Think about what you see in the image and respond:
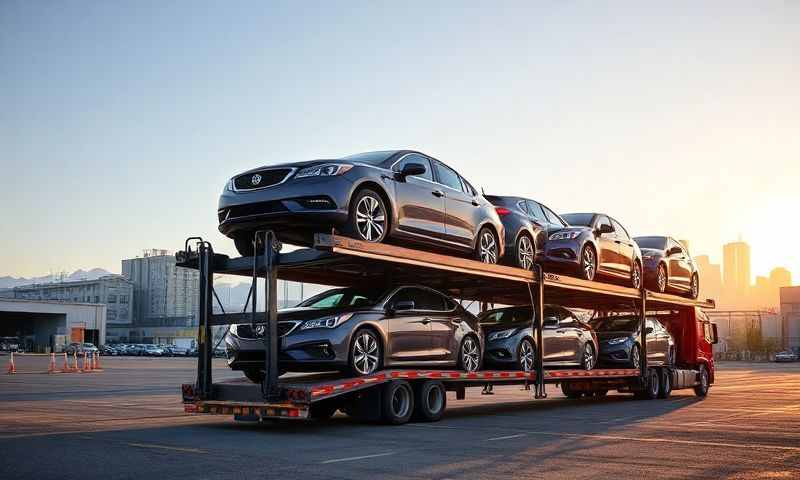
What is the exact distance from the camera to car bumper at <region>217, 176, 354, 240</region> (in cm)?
1009

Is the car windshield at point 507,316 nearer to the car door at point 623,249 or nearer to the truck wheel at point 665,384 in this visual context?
the car door at point 623,249

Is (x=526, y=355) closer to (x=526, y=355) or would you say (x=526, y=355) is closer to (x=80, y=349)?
(x=526, y=355)

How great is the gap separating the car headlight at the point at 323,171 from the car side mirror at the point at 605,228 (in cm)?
839

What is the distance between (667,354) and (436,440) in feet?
39.5

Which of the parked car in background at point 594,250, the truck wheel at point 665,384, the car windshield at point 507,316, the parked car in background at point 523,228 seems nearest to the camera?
the parked car in background at point 523,228

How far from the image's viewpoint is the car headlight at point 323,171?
10.2 m

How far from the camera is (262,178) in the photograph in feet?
34.7

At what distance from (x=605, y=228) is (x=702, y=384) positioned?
6.65 metres

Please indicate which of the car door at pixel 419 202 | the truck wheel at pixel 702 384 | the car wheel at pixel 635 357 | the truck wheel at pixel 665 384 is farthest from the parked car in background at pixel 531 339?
the truck wheel at pixel 702 384

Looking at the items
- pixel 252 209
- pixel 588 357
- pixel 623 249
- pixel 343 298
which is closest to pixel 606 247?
pixel 623 249

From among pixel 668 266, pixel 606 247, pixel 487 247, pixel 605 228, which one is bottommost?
pixel 487 247

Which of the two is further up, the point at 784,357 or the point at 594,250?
the point at 594,250

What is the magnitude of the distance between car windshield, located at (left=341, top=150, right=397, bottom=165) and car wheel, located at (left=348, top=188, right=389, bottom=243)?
597 millimetres

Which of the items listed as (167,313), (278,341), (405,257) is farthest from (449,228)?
(167,313)
